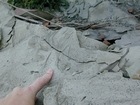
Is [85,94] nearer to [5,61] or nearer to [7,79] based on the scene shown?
[7,79]

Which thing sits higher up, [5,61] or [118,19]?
[118,19]

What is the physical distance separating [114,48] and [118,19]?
0.66 meters

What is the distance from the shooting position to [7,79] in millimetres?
2098

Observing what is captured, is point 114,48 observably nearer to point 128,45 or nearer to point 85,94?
point 128,45

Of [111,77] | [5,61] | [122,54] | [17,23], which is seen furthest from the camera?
[17,23]

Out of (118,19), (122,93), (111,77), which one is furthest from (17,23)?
(122,93)

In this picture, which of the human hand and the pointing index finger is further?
the pointing index finger

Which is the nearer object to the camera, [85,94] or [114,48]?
[85,94]

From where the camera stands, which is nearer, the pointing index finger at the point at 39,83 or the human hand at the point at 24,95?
the human hand at the point at 24,95

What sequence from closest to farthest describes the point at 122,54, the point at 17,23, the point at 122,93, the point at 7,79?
the point at 122,93 → the point at 122,54 → the point at 7,79 → the point at 17,23

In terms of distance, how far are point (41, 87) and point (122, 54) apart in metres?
0.73

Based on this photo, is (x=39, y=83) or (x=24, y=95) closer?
(x=24, y=95)

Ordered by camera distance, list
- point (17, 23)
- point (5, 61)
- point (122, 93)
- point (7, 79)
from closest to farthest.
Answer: point (122, 93) → point (7, 79) → point (5, 61) → point (17, 23)

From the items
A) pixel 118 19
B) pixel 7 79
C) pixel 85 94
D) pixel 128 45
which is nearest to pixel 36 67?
pixel 7 79
